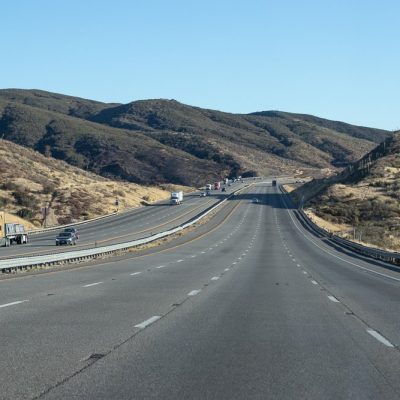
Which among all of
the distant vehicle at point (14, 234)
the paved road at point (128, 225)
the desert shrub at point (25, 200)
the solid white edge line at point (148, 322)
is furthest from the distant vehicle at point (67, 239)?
the solid white edge line at point (148, 322)

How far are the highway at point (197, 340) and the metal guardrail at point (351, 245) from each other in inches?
629

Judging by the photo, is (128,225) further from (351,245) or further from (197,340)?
(197,340)

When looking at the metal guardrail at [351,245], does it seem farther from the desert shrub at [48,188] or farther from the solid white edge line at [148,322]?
the desert shrub at [48,188]

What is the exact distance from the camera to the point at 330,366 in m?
8.19

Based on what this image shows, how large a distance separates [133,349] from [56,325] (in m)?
2.54

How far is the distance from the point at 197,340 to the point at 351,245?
4380 centimetres

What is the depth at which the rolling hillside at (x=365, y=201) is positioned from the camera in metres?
74.0

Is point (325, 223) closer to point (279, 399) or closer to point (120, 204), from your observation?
point (120, 204)

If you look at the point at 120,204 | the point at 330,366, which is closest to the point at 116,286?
the point at 330,366

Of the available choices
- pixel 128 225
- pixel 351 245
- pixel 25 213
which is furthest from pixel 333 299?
pixel 25 213

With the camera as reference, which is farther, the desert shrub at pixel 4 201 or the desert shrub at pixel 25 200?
the desert shrub at pixel 25 200

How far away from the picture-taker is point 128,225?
82.3m

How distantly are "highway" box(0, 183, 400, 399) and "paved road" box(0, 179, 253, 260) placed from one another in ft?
107

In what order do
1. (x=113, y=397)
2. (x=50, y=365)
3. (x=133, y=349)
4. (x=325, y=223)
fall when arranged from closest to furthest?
1. (x=113, y=397)
2. (x=50, y=365)
3. (x=133, y=349)
4. (x=325, y=223)
